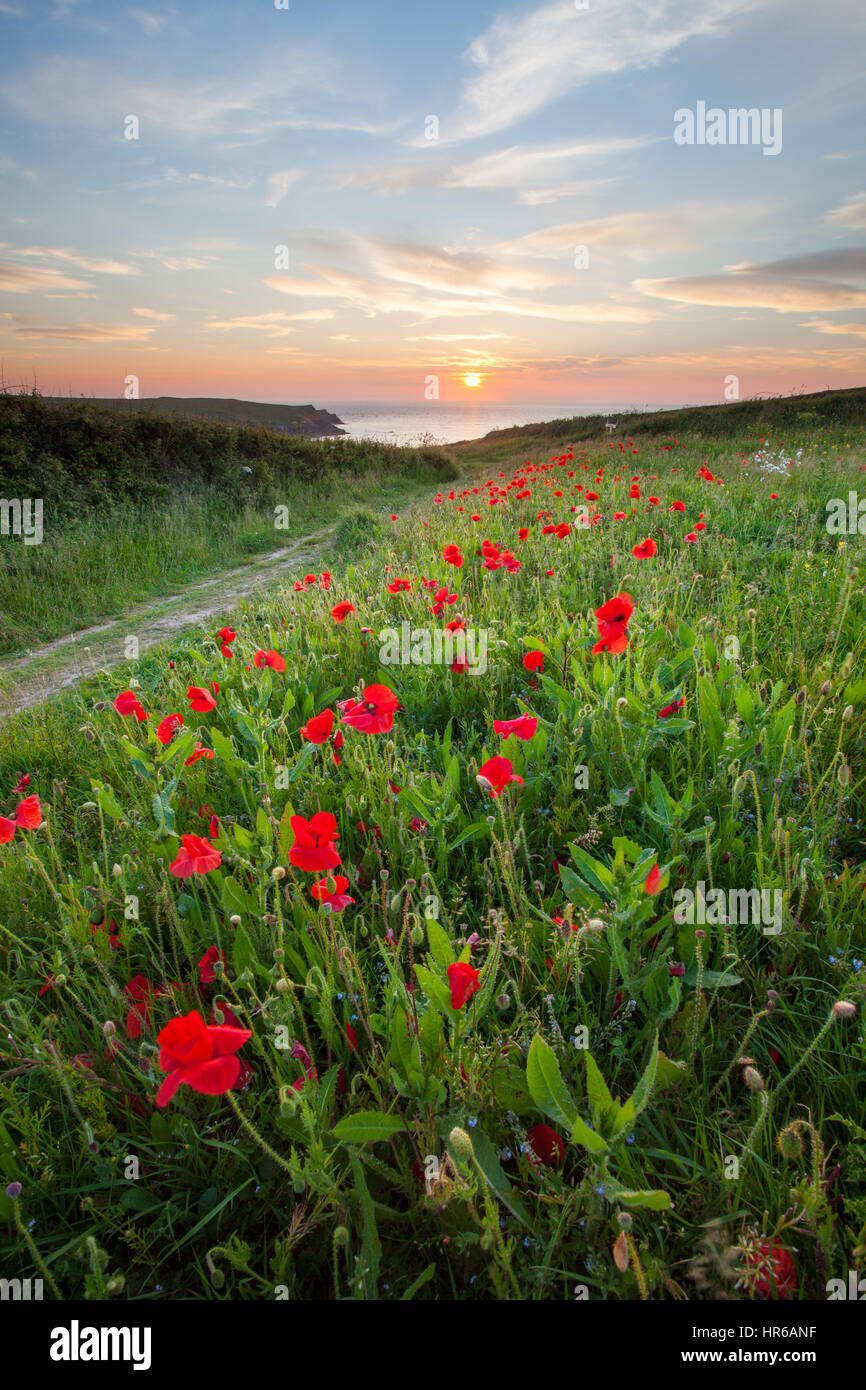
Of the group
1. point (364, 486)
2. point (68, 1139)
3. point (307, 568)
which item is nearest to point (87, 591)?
point (307, 568)

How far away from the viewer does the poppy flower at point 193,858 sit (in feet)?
5.10

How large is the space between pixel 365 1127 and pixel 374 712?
3.37 ft

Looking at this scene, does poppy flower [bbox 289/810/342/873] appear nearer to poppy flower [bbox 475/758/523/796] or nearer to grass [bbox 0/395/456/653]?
poppy flower [bbox 475/758/523/796]

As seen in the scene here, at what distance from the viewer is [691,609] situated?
4246mm

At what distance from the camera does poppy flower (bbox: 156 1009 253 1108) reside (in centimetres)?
104

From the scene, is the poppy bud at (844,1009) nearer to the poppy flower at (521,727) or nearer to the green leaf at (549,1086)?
the green leaf at (549,1086)

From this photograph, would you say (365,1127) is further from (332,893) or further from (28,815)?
(28,815)

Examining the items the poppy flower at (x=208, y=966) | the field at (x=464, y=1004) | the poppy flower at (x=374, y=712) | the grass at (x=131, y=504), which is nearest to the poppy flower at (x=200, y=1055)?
the field at (x=464, y=1004)

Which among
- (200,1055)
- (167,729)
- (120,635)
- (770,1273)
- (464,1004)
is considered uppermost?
(120,635)

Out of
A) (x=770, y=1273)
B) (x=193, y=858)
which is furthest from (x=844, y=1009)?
(x=193, y=858)

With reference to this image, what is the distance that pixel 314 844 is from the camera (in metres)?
1.40

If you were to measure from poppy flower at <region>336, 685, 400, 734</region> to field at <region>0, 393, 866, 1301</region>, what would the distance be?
0.4 inches
